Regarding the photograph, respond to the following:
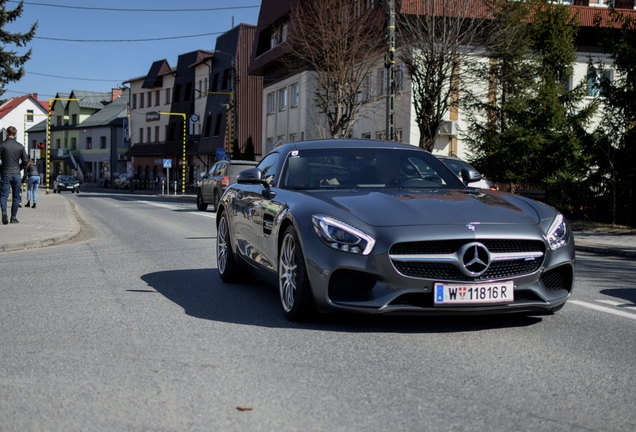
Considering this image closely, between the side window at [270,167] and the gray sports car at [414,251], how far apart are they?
565 mm

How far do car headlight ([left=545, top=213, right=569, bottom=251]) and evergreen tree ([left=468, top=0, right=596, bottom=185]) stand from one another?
55.0ft

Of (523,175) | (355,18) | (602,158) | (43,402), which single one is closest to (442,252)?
(43,402)

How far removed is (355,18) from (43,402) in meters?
31.7

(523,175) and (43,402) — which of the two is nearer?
(43,402)

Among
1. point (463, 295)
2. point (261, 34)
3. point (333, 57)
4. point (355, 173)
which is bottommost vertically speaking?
point (463, 295)

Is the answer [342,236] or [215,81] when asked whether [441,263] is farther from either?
[215,81]

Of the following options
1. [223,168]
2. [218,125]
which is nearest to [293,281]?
[223,168]

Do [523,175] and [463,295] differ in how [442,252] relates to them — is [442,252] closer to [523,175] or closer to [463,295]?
[463,295]

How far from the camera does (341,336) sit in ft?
19.0

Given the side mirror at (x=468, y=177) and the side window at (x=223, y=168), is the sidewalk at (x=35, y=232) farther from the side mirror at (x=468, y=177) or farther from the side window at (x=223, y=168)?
the side mirror at (x=468, y=177)

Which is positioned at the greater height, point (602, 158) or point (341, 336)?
point (602, 158)

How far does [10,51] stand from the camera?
3569 centimetres

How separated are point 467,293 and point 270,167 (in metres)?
2.83

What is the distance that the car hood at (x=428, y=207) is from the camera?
5832 mm
